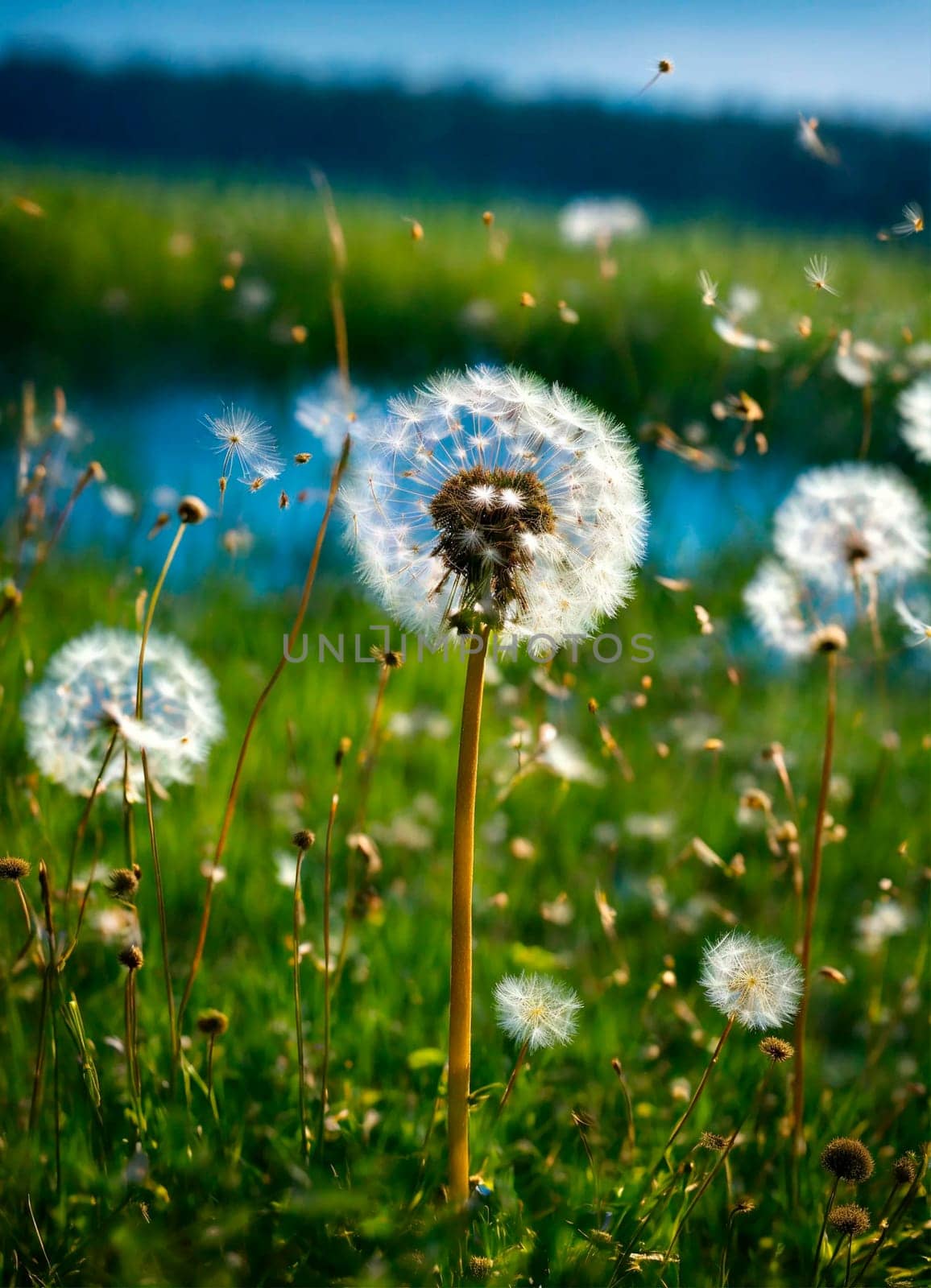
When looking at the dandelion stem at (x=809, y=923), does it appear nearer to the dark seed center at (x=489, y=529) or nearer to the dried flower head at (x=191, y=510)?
the dark seed center at (x=489, y=529)

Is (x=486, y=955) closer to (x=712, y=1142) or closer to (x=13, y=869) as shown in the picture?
(x=712, y=1142)

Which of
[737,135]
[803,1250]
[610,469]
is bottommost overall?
[803,1250]

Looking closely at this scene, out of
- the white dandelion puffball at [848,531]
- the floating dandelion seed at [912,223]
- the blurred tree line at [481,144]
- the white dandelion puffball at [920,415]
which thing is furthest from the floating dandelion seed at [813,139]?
the blurred tree line at [481,144]

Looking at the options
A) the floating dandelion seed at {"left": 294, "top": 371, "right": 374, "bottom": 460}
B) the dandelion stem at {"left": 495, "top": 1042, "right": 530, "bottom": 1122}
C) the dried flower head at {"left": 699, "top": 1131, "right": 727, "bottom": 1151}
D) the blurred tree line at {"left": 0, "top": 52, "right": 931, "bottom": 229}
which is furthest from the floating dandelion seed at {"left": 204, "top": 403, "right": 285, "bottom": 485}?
the blurred tree line at {"left": 0, "top": 52, "right": 931, "bottom": 229}

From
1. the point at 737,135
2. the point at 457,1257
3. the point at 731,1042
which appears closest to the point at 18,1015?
the point at 457,1257

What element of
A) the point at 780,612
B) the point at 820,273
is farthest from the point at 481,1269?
the point at 820,273

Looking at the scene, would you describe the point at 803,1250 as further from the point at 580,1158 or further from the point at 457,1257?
the point at 457,1257
